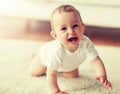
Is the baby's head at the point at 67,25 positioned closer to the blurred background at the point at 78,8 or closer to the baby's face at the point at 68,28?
the baby's face at the point at 68,28

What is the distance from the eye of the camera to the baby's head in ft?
3.02

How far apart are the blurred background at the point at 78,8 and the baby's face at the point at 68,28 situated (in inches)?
20.1

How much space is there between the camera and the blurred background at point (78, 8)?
4.78ft

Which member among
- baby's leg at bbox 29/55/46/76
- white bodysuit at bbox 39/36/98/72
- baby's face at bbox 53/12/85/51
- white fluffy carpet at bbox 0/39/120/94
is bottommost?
white fluffy carpet at bbox 0/39/120/94

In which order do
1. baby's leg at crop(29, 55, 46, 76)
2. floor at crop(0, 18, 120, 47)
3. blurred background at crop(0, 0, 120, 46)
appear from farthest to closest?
floor at crop(0, 18, 120, 47)
blurred background at crop(0, 0, 120, 46)
baby's leg at crop(29, 55, 46, 76)

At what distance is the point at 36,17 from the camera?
1.54 meters

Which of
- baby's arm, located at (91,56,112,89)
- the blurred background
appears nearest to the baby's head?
baby's arm, located at (91,56,112,89)

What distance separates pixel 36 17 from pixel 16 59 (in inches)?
14.2

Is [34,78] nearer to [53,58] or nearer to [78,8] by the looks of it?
[53,58]

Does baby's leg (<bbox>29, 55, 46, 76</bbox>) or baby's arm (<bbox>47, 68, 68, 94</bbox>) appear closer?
baby's arm (<bbox>47, 68, 68, 94</bbox>)

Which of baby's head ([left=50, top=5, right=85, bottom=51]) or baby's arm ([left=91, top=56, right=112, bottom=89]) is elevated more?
baby's head ([left=50, top=5, right=85, bottom=51])

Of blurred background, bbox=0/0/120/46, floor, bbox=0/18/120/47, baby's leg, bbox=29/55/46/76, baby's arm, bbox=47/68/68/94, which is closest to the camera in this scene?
baby's arm, bbox=47/68/68/94

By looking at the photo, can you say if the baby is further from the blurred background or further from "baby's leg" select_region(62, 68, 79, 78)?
the blurred background

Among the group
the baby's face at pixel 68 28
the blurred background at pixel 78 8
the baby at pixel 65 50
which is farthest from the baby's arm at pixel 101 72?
the blurred background at pixel 78 8
